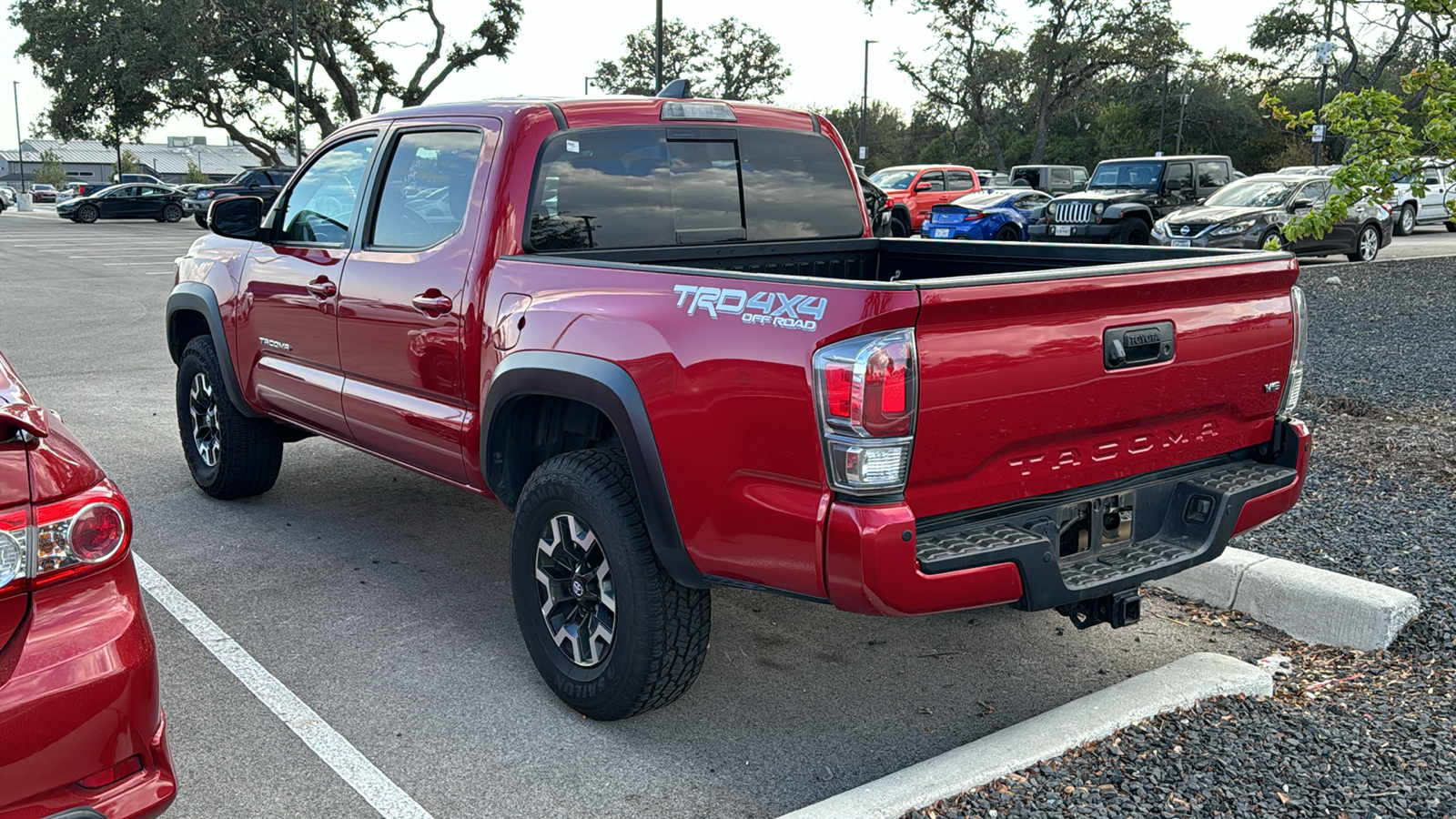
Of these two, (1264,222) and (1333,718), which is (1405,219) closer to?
(1264,222)

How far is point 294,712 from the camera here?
3680 mm

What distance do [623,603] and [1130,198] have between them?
18553mm

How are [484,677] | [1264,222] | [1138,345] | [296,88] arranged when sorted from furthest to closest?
[296,88]
[1264,222]
[484,677]
[1138,345]

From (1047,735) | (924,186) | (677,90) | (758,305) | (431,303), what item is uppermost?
(677,90)

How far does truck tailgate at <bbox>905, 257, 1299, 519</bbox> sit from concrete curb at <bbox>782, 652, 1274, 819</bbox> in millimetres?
691

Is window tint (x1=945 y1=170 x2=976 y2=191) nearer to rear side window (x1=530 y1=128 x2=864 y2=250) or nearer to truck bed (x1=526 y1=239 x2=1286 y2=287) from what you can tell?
truck bed (x1=526 y1=239 x2=1286 y2=287)

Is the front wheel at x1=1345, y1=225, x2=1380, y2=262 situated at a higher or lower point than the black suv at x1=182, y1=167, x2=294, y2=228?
lower

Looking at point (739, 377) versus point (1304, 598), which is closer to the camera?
point (739, 377)

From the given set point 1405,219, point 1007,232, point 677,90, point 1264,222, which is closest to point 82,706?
point 677,90

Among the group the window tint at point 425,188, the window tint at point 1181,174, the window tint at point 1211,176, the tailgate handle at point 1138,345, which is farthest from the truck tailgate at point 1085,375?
the window tint at point 1211,176

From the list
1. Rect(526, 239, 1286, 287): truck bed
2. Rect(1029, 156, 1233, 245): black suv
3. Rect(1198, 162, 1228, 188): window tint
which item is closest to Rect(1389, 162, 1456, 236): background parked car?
Rect(1198, 162, 1228, 188): window tint

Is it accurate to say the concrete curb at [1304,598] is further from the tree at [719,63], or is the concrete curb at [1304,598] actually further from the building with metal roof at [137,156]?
the building with metal roof at [137,156]

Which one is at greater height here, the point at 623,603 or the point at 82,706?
the point at 82,706

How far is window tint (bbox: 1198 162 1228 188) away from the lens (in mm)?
21734
